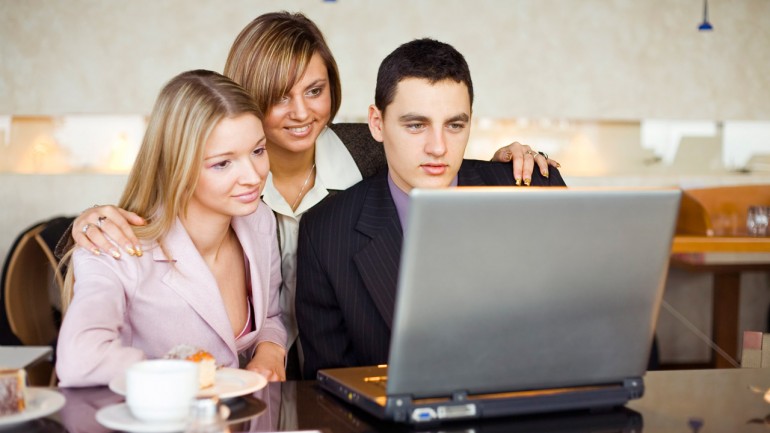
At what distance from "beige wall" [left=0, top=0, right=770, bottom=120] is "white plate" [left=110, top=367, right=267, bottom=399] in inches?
146

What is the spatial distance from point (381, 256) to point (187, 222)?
0.43 m

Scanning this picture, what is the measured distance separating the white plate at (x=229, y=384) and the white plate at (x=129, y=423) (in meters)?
0.04

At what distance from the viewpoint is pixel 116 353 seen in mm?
1552

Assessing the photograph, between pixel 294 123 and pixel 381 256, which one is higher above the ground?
pixel 294 123

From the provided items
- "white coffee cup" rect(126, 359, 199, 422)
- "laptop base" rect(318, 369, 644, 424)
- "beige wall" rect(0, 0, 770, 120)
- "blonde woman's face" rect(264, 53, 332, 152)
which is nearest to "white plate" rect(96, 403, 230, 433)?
"white coffee cup" rect(126, 359, 199, 422)

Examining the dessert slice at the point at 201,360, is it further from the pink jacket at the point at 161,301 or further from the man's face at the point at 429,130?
the man's face at the point at 429,130

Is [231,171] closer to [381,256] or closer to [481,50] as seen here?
[381,256]

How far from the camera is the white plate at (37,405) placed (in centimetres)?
122

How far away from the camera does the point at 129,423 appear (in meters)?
1.19

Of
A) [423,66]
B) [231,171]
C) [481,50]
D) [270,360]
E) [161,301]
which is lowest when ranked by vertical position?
[270,360]

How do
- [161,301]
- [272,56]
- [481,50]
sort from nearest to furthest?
1. [161,301]
2. [272,56]
3. [481,50]

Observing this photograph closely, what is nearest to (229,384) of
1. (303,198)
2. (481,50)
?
(303,198)

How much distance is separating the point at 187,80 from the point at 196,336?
552 millimetres

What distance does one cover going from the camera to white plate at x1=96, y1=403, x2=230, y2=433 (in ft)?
3.85
